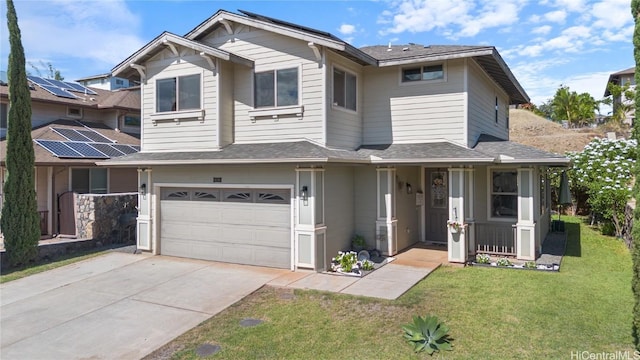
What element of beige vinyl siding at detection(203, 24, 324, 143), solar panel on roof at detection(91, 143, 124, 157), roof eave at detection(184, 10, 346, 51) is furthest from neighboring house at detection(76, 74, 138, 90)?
beige vinyl siding at detection(203, 24, 324, 143)

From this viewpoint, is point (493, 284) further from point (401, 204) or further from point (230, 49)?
point (230, 49)

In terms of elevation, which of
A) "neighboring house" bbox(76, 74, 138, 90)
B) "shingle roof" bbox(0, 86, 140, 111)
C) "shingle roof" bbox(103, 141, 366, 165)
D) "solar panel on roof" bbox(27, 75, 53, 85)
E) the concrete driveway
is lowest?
the concrete driveway

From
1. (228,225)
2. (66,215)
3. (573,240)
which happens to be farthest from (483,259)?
(66,215)

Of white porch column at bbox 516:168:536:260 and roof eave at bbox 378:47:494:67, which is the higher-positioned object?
roof eave at bbox 378:47:494:67

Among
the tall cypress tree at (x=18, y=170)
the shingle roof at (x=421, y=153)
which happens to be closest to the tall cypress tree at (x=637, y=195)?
the shingle roof at (x=421, y=153)

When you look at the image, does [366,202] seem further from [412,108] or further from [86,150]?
[86,150]

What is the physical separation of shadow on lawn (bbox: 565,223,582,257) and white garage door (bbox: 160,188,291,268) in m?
8.20

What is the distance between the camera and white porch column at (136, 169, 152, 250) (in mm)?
12062

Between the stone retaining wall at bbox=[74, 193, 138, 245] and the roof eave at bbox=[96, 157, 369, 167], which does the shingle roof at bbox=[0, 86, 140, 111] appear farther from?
the roof eave at bbox=[96, 157, 369, 167]

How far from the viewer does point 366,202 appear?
11.6 meters

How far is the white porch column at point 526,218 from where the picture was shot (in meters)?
10.7

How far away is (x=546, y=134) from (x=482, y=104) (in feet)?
96.6

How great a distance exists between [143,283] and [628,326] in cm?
908

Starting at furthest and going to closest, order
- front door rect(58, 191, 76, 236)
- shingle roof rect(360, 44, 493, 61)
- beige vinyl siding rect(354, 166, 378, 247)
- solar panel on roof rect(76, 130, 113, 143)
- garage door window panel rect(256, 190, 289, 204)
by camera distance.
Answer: solar panel on roof rect(76, 130, 113, 143)
front door rect(58, 191, 76, 236)
beige vinyl siding rect(354, 166, 378, 247)
shingle roof rect(360, 44, 493, 61)
garage door window panel rect(256, 190, 289, 204)
